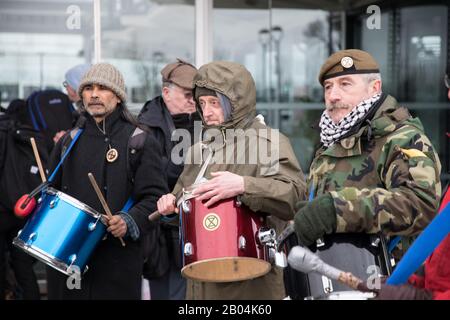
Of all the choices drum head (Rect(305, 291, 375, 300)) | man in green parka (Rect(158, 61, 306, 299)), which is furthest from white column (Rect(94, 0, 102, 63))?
drum head (Rect(305, 291, 375, 300))

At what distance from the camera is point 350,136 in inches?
130

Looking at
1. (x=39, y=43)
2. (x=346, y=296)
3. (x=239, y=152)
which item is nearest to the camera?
(x=346, y=296)

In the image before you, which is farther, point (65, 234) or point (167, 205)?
point (65, 234)

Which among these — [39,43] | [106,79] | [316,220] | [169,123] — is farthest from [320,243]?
[39,43]

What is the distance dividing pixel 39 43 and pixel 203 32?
4.52 feet

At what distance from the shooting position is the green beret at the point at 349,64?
3432 millimetres

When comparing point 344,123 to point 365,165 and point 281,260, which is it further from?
point 281,260

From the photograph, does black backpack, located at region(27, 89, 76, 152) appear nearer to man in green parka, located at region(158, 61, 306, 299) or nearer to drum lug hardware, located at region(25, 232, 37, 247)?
drum lug hardware, located at region(25, 232, 37, 247)

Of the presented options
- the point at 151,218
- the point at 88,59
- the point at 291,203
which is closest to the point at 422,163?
the point at 291,203

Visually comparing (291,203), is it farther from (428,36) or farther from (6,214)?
(428,36)

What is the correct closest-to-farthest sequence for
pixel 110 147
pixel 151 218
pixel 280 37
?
pixel 151 218 → pixel 110 147 → pixel 280 37

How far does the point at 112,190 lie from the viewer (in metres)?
4.44

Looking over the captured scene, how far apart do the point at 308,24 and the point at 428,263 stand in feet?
17.6

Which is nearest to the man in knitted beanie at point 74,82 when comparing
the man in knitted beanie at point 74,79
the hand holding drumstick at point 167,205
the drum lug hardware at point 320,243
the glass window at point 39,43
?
the man in knitted beanie at point 74,79
